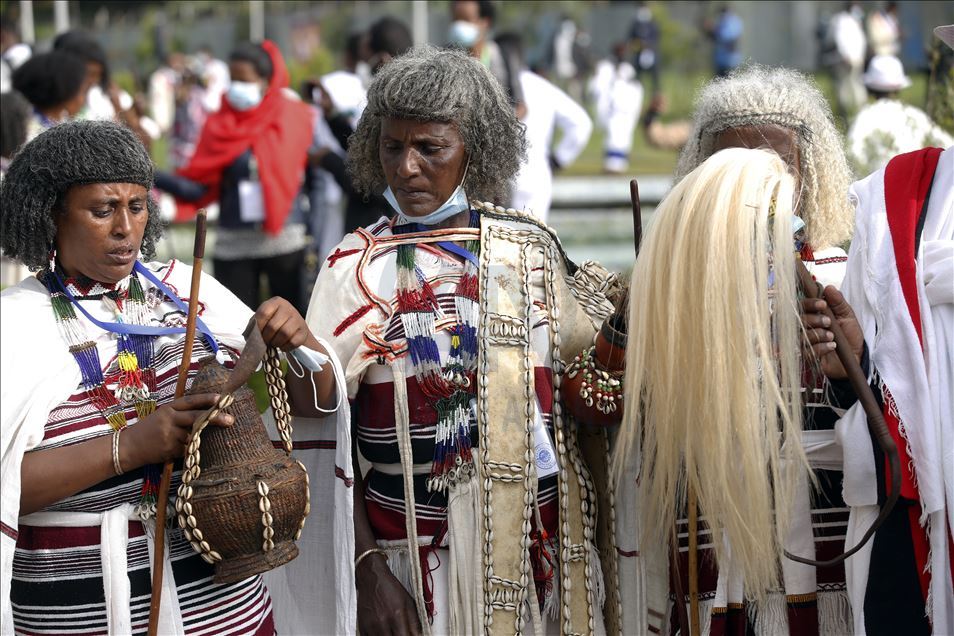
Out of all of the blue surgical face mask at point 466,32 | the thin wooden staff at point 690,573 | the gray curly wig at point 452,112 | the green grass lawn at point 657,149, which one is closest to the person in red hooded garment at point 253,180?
the blue surgical face mask at point 466,32

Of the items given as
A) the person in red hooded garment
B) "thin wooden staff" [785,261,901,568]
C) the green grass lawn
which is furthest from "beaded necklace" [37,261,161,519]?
the green grass lawn

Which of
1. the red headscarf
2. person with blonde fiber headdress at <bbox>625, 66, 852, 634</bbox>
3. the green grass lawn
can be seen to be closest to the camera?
person with blonde fiber headdress at <bbox>625, 66, 852, 634</bbox>

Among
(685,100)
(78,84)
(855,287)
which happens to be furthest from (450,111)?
(685,100)

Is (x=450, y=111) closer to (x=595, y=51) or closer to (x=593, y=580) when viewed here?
(x=593, y=580)

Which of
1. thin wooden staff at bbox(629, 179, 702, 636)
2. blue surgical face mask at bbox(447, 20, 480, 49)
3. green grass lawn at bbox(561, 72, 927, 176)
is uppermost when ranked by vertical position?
green grass lawn at bbox(561, 72, 927, 176)

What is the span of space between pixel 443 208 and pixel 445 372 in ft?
1.52

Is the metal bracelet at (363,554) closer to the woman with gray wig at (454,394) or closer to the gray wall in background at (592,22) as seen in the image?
the woman with gray wig at (454,394)

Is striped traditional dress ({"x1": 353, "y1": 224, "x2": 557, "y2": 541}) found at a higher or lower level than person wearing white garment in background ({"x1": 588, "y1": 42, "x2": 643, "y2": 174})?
lower

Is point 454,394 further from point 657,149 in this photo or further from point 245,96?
point 657,149

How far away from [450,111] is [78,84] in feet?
14.2

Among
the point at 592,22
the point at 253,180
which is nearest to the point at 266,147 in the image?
the point at 253,180

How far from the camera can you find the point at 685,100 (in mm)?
26078

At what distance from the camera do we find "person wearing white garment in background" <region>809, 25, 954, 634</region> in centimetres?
300

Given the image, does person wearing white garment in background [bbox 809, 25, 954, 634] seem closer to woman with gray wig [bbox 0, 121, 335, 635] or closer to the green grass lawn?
woman with gray wig [bbox 0, 121, 335, 635]
